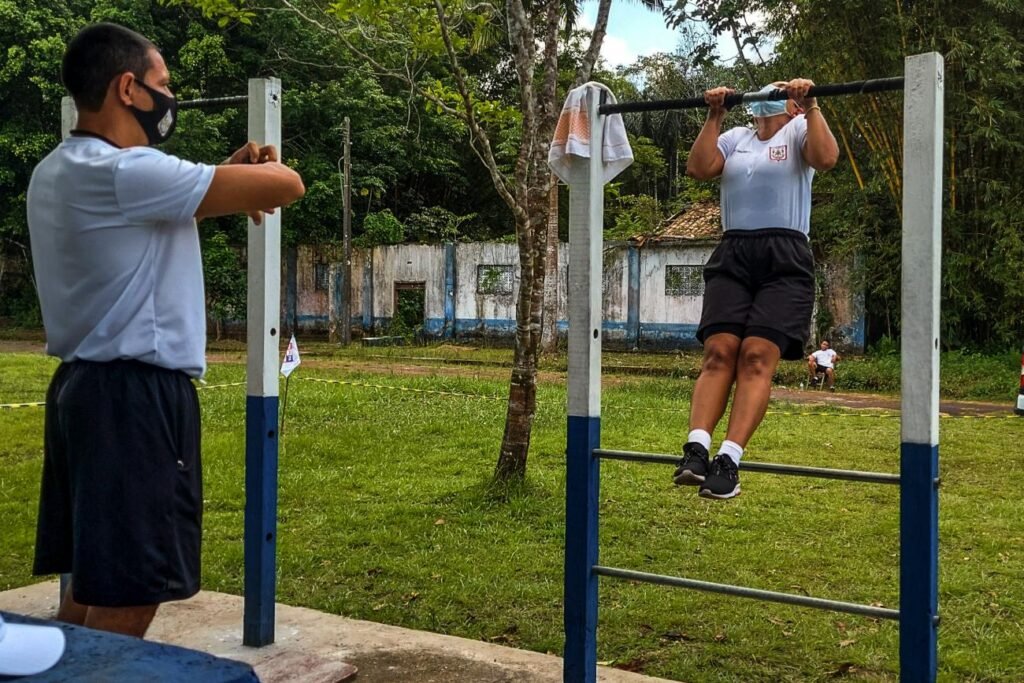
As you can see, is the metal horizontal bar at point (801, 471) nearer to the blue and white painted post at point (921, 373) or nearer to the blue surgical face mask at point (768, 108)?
the blue and white painted post at point (921, 373)

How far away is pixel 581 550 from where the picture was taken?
3.44 m

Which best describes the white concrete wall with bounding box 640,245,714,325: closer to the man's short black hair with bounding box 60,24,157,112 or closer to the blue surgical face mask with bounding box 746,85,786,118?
the blue surgical face mask with bounding box 746,85,786,118

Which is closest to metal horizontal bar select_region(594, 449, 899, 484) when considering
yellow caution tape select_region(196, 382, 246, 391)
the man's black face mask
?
the man's black face mask

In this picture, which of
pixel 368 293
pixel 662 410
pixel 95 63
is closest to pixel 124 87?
pixel 95 63

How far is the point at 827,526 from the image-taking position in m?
6.45

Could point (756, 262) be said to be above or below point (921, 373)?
above

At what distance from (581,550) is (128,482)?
1615mm

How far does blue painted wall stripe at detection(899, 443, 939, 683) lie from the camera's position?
2.84m

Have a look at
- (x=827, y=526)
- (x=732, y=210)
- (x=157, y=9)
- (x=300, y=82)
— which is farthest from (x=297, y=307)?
(x=732, y=210)

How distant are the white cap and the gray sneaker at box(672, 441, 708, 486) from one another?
1.88m

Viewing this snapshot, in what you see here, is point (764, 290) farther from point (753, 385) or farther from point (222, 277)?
point (222, 277)

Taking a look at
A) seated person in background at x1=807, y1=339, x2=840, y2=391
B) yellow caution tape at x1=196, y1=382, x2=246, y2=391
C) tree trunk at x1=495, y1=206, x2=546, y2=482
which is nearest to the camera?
tree trunk at x1=495, y1=206, x2=546, y2=482

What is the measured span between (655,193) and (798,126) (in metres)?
26.3

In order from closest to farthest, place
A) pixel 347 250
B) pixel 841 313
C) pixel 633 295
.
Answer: pixel 841 313 → pixel 633 295 → pixel 347 250
